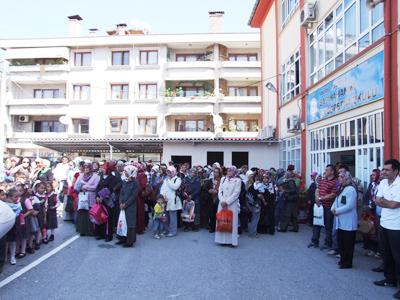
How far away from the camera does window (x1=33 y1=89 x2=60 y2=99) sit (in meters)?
34.5

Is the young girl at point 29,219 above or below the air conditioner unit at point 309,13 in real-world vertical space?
below

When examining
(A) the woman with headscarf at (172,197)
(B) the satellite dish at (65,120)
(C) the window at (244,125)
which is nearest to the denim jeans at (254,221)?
(A) the woman with headscarf at (172,197)

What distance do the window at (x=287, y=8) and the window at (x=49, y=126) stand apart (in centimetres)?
2217

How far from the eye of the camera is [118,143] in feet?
74.1

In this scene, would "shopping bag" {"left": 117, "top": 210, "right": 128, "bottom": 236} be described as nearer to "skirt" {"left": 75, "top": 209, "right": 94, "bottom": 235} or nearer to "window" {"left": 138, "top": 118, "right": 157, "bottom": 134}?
"skirt" {"left": 75, "top": 209, "right": 94, "bottom": 235}

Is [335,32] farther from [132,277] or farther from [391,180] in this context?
[132,277]

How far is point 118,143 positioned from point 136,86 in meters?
10.4

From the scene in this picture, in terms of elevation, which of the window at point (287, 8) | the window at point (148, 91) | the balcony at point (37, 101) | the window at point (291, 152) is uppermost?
the window at point (287, 8)

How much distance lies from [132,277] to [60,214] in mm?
7799

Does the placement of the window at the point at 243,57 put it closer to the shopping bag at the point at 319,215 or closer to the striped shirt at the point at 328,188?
the shopping bag at the point at 319,215

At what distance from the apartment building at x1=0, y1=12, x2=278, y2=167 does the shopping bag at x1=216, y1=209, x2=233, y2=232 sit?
20861mm

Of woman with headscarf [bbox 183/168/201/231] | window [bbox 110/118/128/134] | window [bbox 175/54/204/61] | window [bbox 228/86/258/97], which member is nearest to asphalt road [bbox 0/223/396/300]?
woman with headscarf [bbox 183/168/201/231]

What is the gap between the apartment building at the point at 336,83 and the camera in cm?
A: 883

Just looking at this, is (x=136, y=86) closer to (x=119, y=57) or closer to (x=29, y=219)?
(x=119, y=57)
